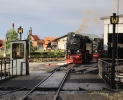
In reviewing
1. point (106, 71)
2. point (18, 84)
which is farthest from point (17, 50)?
point (106, 71)

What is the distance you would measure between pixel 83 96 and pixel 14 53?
8.24 meters

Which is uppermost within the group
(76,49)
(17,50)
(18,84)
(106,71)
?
(76,49)

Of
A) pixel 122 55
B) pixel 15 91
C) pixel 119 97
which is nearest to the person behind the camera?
pixel 119 97

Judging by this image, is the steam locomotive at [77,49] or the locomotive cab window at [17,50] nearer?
the locomotive cab window at [17,50]

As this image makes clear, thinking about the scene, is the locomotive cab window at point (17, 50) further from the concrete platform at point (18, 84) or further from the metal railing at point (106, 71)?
the metal railing at point (106, 71)

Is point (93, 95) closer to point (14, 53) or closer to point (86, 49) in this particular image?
point (14, 53)

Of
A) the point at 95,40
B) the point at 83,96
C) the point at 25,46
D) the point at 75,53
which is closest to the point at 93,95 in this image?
the point at 83,96

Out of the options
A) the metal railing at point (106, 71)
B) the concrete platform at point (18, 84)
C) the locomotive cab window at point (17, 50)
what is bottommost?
the concrete platform at point (18, 84)

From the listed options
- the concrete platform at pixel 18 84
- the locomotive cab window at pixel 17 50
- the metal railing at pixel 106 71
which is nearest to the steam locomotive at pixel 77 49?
the locomotive cab window at pixel 17 50

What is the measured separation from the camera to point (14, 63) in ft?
53.5

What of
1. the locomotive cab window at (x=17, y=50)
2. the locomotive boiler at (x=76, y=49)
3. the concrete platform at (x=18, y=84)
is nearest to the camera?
the concrete platform at (x=18, y=84)

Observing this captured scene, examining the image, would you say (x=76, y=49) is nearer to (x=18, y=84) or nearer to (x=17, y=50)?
(x=17, y=50)

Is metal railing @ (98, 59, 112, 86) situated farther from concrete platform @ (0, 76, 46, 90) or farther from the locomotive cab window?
the locomotive cab window

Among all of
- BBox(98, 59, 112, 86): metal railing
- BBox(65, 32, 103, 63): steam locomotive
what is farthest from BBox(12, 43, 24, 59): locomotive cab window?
BBox(65, 32, 103, 63): steam locomotive
